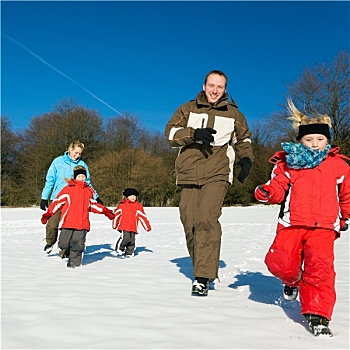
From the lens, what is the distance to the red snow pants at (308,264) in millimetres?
2820

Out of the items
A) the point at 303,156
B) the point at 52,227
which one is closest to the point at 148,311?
the point at 303,156

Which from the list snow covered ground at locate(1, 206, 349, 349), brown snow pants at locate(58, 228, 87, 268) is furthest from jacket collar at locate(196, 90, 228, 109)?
brown snow pants at locate(58, 228, 87, 268)

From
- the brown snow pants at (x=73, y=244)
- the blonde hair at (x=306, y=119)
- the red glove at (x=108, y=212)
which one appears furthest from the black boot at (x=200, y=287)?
the red glove at (x=108, y=212)

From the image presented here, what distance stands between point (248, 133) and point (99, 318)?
2.50 m

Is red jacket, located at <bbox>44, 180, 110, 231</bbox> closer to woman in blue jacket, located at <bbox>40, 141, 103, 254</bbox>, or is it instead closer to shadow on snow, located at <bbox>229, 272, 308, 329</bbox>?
woman in blue jacket, located at <bbox>40, 141, 103, 254</bbox>

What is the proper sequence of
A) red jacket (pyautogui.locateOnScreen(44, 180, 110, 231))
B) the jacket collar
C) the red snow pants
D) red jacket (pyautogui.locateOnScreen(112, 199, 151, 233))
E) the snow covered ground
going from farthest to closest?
red jacket (pyautogui.locateOnScreen(112, 199, 151, 233))
red jacket (pyautogui.locateOnScreen(44, 180, 110, 231))
the jacket collar
the red snow pants
the snow covered ground

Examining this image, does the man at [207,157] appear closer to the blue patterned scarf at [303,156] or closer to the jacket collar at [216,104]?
the jacket collar at [216,104]

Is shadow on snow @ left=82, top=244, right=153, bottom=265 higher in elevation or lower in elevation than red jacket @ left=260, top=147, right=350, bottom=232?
lower

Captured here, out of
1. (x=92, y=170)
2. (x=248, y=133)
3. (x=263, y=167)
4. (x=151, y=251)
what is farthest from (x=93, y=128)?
Result: (x=248, y=133)

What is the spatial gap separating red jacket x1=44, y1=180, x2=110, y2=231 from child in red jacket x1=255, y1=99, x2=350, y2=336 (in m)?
3.54

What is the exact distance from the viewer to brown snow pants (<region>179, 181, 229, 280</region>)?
4.05 metres

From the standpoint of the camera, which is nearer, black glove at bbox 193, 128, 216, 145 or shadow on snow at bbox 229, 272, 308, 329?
shadow on snow at bbox 229, 272, 308, 329

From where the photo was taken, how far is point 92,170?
3931 cm

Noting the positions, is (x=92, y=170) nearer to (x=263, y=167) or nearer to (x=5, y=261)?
(x=263, y=167)
